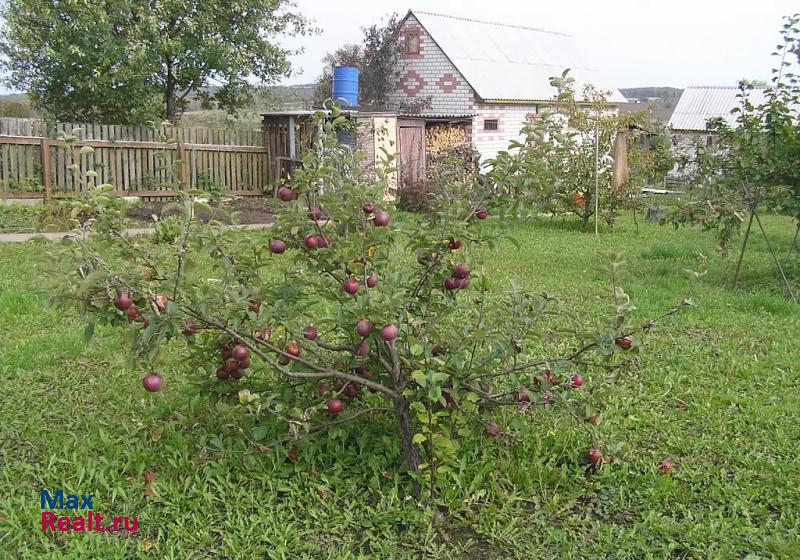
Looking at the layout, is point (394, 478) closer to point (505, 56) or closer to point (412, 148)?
point (412, 148)

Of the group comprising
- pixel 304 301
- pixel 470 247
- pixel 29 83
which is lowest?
pixel 304 301

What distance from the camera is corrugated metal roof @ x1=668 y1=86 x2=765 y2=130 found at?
27750 mm

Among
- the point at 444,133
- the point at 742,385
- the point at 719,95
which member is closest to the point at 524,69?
the point at 444,133

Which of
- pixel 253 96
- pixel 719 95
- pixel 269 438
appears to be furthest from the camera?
pixel 719 95

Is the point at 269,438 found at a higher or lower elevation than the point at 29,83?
lower

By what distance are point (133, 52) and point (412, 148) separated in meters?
5.42

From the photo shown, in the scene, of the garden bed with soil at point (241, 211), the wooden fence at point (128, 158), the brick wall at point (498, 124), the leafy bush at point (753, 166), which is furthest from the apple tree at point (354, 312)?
the brick wall at point (498, 124)

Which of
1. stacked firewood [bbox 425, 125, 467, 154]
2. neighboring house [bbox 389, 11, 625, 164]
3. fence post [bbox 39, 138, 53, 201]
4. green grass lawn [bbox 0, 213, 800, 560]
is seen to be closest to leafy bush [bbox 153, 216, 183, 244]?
green grass lawn [bbox 0, 213, 800, 560]

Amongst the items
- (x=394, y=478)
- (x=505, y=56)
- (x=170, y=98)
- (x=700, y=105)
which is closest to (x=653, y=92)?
(x=700, y=105)

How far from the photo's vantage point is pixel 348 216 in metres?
3.02

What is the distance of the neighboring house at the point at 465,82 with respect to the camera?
60.1 feet

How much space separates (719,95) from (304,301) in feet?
94.4

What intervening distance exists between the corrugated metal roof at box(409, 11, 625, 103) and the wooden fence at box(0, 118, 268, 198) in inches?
249

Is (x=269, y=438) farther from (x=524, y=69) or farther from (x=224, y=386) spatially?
(x=524, y=69)
